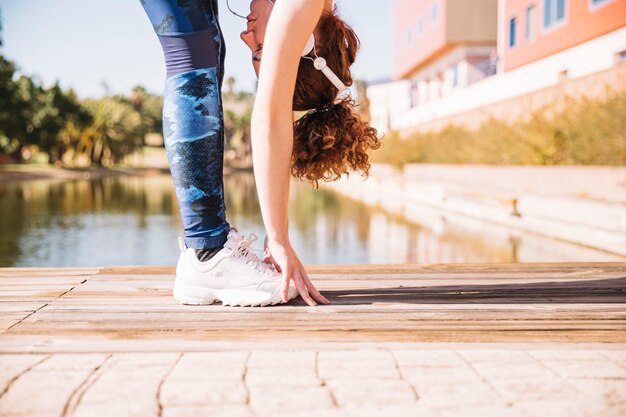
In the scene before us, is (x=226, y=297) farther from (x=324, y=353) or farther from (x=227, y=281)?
(x=324, y=353)

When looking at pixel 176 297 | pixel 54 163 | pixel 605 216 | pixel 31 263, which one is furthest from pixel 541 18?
pixel 54 163

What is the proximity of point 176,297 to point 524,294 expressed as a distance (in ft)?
2.93

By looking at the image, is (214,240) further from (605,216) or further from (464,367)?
(605,216)

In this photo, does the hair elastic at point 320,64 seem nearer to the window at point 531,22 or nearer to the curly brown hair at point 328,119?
the curly brown hair at point 328,119

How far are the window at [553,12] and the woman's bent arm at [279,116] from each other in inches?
590

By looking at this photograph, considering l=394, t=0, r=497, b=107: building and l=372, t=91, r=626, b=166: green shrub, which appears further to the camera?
l=394, t=0, r=497, b=107: building

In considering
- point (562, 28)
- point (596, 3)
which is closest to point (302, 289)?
point (596, 3)

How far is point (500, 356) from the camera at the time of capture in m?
1.18

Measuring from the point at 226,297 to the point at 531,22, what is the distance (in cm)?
1717

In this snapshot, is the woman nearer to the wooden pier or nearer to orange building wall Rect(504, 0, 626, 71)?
the wooden pier

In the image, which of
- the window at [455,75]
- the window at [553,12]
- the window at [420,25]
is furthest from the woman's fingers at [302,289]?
the window at [420,25]

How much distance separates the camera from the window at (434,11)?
76.5 feet

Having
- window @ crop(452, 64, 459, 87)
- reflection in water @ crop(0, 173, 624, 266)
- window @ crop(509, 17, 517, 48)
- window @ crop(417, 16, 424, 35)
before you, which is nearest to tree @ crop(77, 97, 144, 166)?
window @ crop(417, 16, 424, 35)

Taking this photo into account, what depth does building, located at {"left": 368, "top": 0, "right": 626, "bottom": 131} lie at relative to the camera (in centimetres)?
1370
